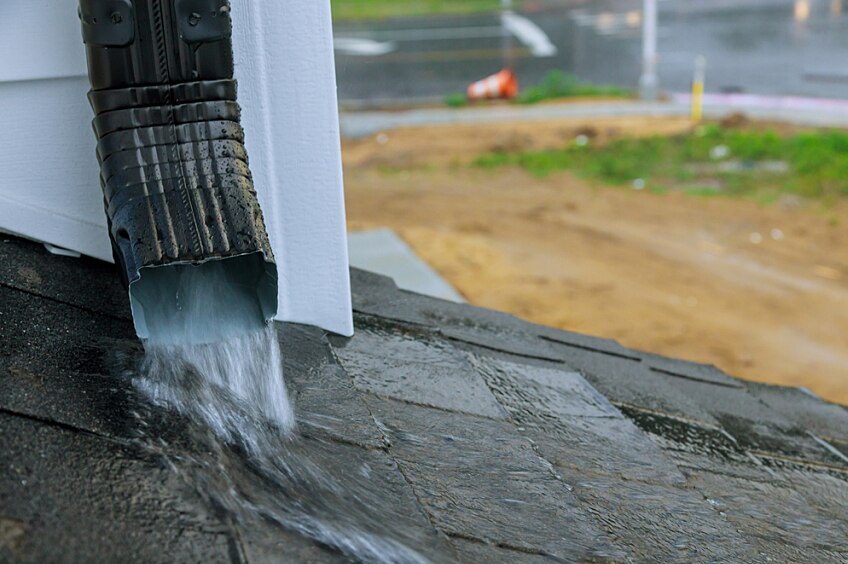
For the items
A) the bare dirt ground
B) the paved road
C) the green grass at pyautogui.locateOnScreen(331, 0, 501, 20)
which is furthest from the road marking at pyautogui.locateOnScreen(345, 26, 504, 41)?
the bare dirt ground

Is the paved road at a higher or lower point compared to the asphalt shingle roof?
lower

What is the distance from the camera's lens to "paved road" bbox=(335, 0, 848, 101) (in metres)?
18.0

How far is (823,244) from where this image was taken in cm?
1009

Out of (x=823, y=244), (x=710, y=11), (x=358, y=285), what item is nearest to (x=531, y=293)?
(x=823, y=244)

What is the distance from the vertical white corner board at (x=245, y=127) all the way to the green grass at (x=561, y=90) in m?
15.1

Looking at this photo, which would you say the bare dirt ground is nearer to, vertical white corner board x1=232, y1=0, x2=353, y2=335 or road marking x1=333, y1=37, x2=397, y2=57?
vertical white corner board x1=232, y1=0, x2=353, y2=335

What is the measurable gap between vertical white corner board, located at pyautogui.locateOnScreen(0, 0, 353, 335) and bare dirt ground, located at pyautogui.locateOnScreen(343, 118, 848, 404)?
546 centimetres

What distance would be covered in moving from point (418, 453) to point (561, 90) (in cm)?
1634

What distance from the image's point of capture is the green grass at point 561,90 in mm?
17359

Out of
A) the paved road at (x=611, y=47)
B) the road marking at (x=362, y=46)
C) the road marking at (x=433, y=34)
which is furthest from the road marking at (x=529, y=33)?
the road marking at (x=362, y=46)

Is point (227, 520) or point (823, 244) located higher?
point (227, 520)

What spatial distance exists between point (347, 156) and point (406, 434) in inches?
484

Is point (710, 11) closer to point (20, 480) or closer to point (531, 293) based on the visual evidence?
point (531, 293)

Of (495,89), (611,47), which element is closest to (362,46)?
(611,47)
